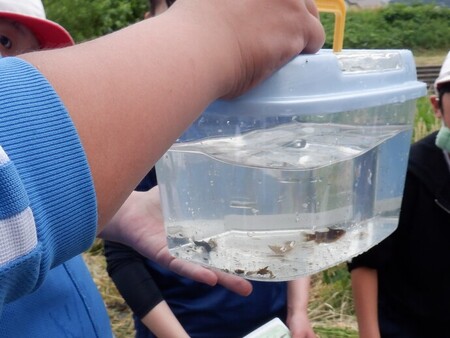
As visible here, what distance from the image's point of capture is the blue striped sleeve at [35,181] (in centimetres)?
Result: 37

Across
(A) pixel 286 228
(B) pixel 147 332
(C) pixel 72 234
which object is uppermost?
(C) pixel 72 234

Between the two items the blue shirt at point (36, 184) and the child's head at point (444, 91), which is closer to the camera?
the blue shirt at point (36, 184)

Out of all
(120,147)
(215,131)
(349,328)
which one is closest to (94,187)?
(120,147)

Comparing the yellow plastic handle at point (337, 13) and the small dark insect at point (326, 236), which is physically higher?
the yellow plastic handle at point (337, 13)

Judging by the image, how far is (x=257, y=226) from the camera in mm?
624

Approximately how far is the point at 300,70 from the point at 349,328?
7.57ft

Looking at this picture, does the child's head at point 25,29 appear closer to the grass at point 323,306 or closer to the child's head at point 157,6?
the child's head at point 157,6

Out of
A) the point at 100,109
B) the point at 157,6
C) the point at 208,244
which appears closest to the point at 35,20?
the point at 157,6

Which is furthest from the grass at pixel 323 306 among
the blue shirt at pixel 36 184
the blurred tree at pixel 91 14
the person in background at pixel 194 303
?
the blurred tree at pixel 91 14

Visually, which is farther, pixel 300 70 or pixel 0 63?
pixel 300 70

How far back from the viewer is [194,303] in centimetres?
152

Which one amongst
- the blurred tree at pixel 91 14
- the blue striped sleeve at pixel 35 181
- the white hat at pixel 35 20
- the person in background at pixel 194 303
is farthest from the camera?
the blurred tree at pixel 91 14

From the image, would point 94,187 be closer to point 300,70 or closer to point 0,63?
point 0,63

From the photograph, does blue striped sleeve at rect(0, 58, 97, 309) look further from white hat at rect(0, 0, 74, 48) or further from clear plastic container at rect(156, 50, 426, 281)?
white hat at rect(0, 0, 74, 48)
